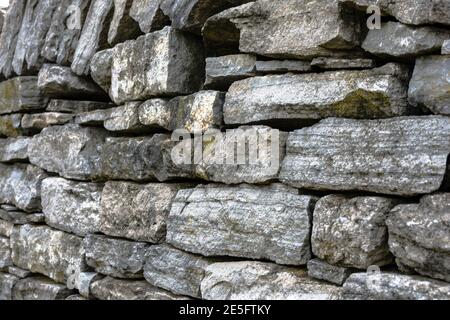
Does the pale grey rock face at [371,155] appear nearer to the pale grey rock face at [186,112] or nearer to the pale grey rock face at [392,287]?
the pale grey rock face at [392,287]

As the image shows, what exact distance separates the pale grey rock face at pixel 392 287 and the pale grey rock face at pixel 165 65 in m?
1.69

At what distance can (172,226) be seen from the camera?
357 cm

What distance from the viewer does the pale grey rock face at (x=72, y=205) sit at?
14.1ft

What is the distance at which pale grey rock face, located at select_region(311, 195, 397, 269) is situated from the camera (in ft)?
8.68

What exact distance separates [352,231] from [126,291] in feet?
5.61

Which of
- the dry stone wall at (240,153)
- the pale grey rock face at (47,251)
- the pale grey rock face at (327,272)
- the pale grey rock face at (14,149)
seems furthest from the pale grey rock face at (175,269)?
the pale grey rock face at (14,149)

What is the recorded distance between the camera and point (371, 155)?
2666 mm

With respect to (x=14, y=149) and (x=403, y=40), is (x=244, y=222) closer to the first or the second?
(x=403, y=40)

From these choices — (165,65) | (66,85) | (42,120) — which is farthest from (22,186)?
(165,65)

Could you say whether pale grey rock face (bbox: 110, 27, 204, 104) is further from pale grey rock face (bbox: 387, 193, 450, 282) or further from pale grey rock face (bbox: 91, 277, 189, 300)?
pale grey rock face (bbox: 387, 193, 450, 282)

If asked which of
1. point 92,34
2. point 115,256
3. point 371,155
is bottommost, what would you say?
point 115,256

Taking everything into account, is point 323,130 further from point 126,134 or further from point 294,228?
point 126,134

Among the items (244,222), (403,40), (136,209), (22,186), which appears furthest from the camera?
(22,186)
